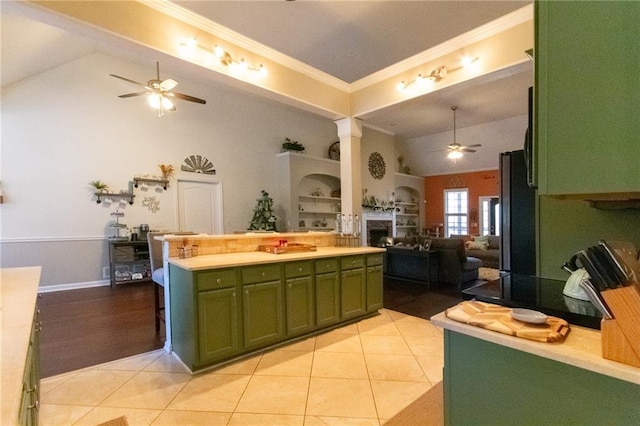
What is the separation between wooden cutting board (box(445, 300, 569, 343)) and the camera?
3.27 feet

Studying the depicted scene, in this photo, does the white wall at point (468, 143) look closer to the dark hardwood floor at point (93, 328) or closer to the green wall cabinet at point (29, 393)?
the dark hardwood floor at point (93, 328)

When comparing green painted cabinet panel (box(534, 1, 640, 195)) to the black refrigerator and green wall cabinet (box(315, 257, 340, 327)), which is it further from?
green wall cabinet (box(315, 257, 340, 327))

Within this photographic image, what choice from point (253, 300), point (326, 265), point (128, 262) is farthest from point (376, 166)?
point (253, 300)

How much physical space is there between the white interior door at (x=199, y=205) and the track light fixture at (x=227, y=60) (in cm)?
389

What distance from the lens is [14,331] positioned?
3.47 ft

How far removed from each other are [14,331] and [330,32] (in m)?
4.15

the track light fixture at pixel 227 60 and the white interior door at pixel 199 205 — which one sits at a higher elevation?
the track light fixture at pixel 227 60

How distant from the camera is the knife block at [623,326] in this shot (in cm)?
81

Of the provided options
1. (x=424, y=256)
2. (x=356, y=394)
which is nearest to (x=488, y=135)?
(x=424, y=256)

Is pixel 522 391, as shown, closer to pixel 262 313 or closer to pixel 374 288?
pixel 262 313

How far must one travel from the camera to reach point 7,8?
2.11 metres

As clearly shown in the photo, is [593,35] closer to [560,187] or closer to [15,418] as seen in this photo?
[560,187]

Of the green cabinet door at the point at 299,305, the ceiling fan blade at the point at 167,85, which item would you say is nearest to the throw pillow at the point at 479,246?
the green cabinet door at the point at 299,305

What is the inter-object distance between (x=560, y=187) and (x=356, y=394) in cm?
194
